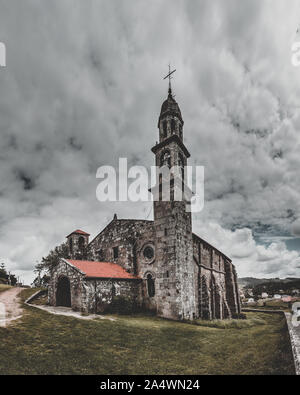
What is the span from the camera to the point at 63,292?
19.0m

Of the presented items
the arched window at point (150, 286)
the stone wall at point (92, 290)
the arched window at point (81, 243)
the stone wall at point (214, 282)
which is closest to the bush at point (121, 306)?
the stone wall at point (92, 290)

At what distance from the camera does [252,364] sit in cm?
868

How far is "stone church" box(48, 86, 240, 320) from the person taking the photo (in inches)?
681

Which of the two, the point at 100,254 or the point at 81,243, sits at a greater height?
the point at 81,243

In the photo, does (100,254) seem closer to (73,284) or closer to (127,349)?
(73,284)

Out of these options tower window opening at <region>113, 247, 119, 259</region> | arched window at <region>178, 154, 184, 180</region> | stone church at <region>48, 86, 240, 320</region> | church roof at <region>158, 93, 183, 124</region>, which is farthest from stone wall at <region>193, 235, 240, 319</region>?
church roof at <region>158, 93, 183, 124</region>

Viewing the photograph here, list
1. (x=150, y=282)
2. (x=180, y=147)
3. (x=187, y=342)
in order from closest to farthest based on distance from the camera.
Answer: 1. (x=187, y=342)
2. (x=150, y=282)
3. (x=180, y=147)

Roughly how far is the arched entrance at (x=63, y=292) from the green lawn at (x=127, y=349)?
4669mm

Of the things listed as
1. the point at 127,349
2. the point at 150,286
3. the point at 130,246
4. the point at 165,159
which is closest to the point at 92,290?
the point at 150,286

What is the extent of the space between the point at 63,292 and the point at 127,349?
11.1 metres

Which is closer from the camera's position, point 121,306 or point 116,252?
point 121,306

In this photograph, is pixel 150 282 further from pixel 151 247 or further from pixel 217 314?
pixel 217 314
